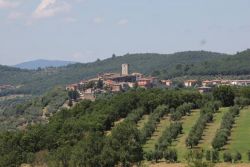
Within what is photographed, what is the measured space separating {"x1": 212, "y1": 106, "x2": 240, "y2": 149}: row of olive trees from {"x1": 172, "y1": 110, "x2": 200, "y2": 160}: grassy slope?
13.1 ft

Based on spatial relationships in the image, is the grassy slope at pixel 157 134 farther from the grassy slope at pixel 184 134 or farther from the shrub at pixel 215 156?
the shrub at pixel 215 156

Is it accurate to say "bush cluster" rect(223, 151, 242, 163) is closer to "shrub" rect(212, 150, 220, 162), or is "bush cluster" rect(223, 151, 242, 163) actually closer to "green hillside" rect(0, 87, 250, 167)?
"green hillside" rect(0, 87, 250, 167)

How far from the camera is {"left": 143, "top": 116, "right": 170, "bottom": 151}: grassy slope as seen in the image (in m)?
75.1

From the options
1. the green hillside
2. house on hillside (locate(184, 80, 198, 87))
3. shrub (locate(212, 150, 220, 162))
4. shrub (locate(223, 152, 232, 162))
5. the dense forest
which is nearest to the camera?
Result: the green hillside

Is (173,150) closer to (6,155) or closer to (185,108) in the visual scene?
(6,155)

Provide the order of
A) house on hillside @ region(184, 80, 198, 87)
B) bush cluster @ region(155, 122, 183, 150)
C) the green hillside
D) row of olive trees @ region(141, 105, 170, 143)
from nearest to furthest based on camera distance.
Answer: the green hillside, bush cluster @ region(155, 122, 183, 150), row of olive trees @ region(141, 105, 170, 143), house on hillside @ region(184, 80, 198, 87)

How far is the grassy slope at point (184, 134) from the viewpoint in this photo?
71.1 meters

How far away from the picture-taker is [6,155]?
66500 mm


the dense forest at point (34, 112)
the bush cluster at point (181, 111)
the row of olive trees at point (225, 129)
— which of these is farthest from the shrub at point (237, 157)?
the dense forest at point (34, 112)

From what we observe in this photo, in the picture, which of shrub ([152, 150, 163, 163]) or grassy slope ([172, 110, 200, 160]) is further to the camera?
grassy slope ([172, 110, 200, 160])

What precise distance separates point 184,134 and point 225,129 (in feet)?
19.7

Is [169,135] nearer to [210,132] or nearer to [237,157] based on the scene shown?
[210,132]

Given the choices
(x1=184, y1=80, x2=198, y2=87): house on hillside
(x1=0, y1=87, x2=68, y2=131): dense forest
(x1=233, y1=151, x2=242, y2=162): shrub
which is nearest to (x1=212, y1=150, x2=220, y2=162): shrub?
(x1=233, y1=151, x2=242, y2=162): shrub

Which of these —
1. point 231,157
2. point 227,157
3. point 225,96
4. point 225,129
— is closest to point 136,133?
point 227,157
